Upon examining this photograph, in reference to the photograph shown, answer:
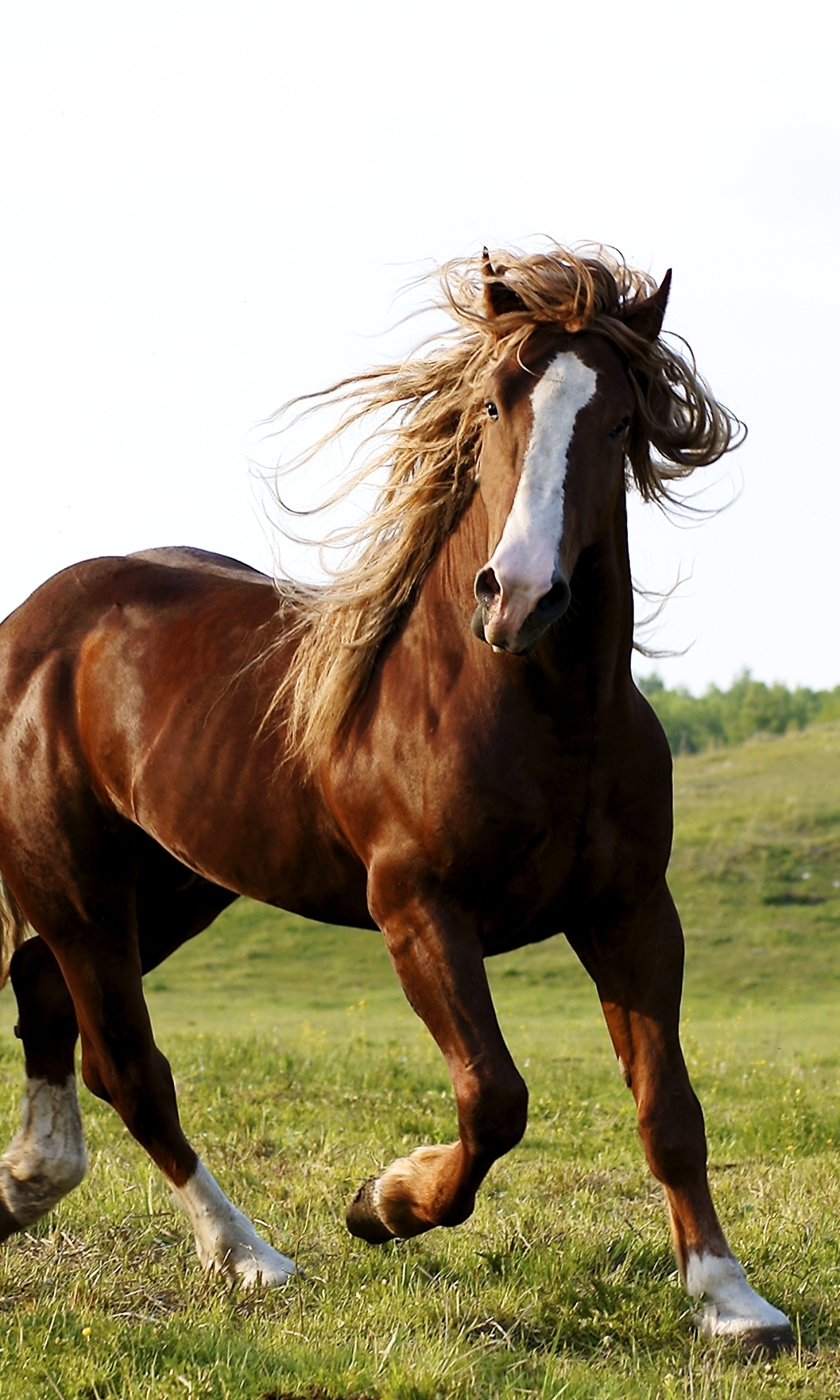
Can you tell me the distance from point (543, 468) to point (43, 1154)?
8.91ft

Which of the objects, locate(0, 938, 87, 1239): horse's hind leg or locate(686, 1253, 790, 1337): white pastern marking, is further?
locate(0, 938, 87, 1239): horse's hind leg

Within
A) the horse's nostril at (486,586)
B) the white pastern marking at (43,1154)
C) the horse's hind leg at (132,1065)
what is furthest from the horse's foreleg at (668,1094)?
the white pastern marking at (43,1154)

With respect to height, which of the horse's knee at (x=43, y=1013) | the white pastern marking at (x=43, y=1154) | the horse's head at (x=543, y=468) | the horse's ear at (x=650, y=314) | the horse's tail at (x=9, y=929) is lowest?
the white pastern marking at (x=43, y=1154)

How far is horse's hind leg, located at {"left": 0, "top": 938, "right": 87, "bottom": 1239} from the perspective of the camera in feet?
15.6

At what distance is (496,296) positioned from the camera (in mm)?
4035

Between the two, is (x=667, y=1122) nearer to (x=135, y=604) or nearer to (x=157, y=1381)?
(x=157, y=1381)

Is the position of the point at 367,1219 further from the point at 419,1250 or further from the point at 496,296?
the point at 496,296

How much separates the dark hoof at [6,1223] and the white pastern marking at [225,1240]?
490 millimetres

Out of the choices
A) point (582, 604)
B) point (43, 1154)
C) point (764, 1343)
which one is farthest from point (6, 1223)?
point (582, 604)

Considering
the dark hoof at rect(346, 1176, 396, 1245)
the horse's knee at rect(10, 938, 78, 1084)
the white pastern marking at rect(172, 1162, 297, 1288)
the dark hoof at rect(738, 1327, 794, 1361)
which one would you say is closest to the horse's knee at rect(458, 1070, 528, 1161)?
the dark hoof at rect(346, 1176, 396, 1245)

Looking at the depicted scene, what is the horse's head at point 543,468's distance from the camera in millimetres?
3377

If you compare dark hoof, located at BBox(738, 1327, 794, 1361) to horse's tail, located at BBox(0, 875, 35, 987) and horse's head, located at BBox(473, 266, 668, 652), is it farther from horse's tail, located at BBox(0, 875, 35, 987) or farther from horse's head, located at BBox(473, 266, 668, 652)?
horse's tail, located at BBox(0, 875, 35, 987)

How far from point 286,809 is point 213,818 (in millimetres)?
278

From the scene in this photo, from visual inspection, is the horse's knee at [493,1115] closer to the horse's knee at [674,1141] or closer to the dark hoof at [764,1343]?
the horse's knee at [674,1141]
